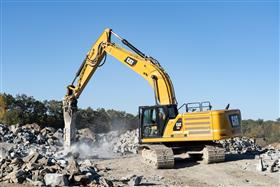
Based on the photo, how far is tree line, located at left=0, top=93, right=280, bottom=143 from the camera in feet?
122

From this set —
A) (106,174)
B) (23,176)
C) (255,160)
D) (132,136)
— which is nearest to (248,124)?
(132,136)

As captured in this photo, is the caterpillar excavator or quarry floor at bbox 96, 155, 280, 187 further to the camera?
the caterpillar excavator

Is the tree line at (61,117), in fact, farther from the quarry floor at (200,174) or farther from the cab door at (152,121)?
the quarry floor at (200,174)

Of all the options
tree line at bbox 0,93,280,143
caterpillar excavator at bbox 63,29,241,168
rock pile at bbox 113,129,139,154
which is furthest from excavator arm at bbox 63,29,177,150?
tree line at bbox 0,93,280,143

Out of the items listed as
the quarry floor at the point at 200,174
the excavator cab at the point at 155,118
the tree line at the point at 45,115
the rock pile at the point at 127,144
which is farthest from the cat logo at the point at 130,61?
the tree line at the point at 45,115

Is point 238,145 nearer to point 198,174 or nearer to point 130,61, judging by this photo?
point 130,61

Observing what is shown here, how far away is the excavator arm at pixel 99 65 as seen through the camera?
16.4 metres

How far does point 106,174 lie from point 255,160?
5.59 meters

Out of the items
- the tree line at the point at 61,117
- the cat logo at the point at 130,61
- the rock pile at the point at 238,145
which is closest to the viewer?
the cat logo at the point at 130,61

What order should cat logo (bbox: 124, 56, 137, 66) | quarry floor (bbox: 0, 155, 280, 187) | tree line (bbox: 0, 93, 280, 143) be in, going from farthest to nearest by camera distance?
1. tree line (bbox: 0, 93, 280, 143)
2. cat logo (bbox: 124, 56, 137, 66)
3. quarry floor (bbox: 0, 155, 280, 187)

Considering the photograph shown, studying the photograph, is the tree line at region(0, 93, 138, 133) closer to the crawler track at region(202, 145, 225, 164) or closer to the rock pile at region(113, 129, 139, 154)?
the rock pile at region(113, 129, 139, 154)

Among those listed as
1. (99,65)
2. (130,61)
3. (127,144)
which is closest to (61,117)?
(127,144)

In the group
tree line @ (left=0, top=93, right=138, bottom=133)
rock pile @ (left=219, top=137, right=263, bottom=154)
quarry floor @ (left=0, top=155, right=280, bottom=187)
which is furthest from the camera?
tree line @ (left=0, top=93, right=138, bottom=133)

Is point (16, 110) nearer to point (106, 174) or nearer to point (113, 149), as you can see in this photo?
point (113, 149)
